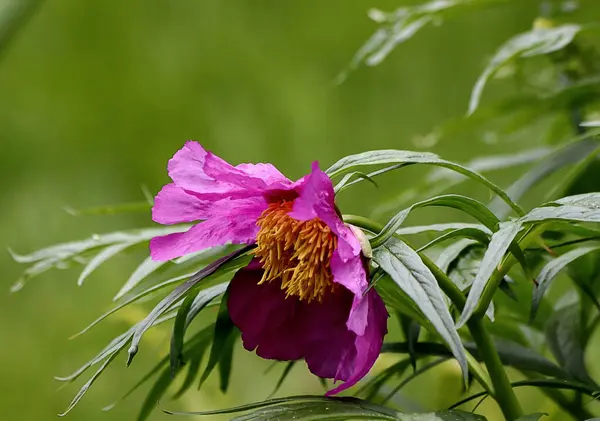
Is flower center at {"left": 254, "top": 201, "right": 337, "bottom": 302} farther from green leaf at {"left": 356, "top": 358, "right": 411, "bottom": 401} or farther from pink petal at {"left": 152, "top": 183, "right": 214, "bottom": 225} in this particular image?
green leaf at {"left": 356, "top": 358, "right": 411, "bottom": 401}

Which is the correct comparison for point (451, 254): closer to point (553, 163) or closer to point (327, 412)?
point (327, 412)

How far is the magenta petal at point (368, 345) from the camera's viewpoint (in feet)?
0.89

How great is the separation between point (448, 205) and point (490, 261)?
4 cm

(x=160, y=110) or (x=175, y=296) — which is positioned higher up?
(x=160, y=110)

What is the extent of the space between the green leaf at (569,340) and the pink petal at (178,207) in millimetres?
232

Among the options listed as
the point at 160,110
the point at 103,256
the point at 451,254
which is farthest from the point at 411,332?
the point at 160,110

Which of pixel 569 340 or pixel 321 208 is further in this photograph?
pixel 569 340

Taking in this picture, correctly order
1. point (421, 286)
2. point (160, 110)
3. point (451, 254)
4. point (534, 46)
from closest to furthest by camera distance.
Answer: point (421, 286) → point (451, 254) → point (534, 46) → point (160, 110)

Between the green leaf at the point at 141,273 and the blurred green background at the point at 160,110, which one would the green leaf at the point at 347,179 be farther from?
the blurred green background at the point at 160,110

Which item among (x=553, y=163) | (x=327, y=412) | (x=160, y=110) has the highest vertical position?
(x=160, y=110)

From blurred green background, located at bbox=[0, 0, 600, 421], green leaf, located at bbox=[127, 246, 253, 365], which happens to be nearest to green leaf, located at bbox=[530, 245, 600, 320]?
green leaf, located at bbox=[127, 246, 253, 365]

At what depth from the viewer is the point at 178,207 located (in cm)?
29

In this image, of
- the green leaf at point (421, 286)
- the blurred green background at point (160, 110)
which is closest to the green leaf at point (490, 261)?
the green leaf at point (421, 286)

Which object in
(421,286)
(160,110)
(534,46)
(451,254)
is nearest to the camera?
(421,286)
